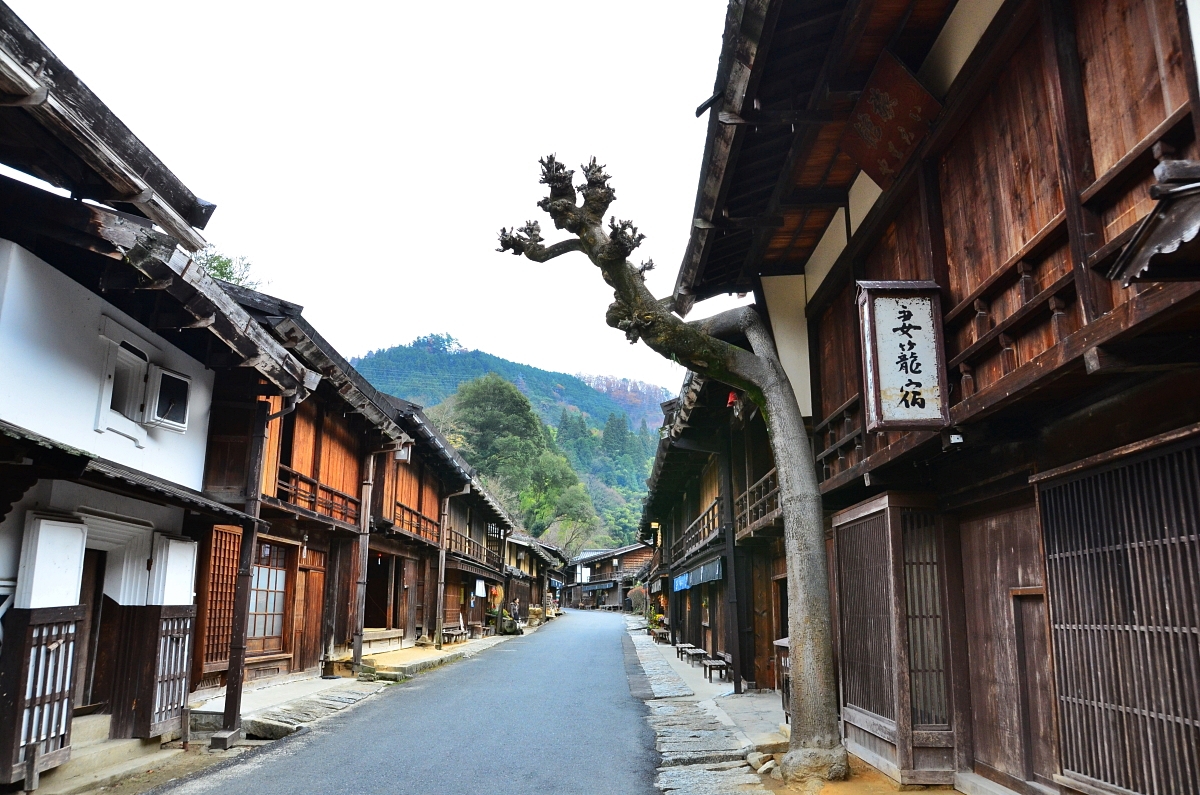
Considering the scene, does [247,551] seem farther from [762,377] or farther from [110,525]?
[762,377]

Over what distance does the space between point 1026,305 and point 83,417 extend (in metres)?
9.58

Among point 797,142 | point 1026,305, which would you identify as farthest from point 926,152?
point 1026,305

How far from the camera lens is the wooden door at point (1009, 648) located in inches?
273

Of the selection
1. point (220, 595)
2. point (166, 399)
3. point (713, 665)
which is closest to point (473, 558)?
point (713, 665)

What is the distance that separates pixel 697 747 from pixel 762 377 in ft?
16.3

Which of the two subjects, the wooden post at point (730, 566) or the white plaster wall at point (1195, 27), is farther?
the wooden post at point (730, 566)

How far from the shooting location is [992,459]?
24.8 feet

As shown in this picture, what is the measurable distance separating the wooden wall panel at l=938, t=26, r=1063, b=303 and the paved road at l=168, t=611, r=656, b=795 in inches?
245

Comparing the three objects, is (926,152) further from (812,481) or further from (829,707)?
(829,707)

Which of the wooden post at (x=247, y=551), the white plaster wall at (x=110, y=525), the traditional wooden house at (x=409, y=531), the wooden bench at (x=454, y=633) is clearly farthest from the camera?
the wooden bench at (x=454, y=633)

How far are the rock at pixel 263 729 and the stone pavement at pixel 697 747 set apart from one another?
5433 mm

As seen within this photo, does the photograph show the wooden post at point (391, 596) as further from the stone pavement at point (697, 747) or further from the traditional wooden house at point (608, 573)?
the traditional wooden house at point (608, 573)

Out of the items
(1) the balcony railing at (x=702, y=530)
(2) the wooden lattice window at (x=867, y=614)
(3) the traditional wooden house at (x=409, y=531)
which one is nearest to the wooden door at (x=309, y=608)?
(3) the traditional wooden house at (x=409, y=531)

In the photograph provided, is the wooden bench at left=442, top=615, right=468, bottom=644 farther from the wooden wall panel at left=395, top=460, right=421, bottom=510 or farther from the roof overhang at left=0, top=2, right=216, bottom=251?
the roof overhang at left=0, top=2, right=216, bottom=251
